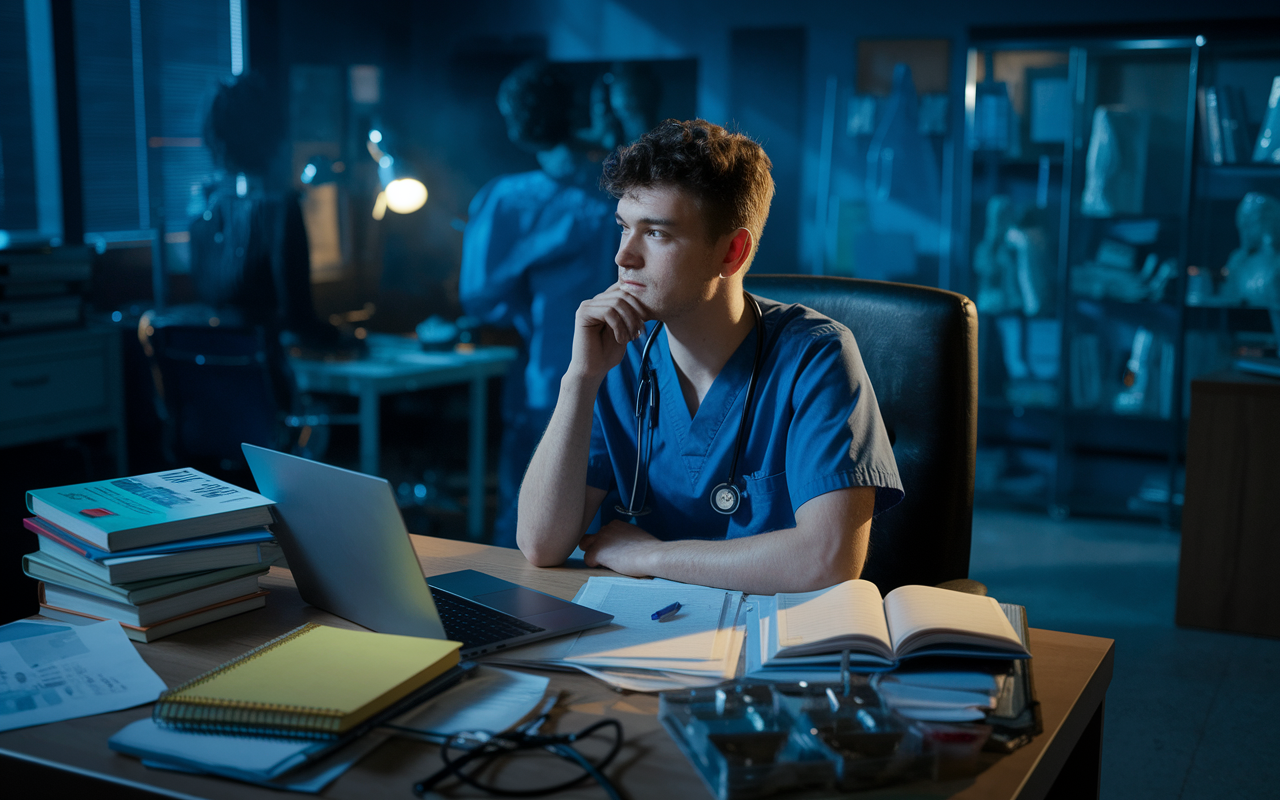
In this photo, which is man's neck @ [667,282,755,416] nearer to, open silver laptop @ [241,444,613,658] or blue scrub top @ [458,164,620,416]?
open silver laptop @ [241,444,613,658]

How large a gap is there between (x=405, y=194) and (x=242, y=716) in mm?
3469

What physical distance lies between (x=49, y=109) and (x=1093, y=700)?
13.1 ft

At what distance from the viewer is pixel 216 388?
3.23m

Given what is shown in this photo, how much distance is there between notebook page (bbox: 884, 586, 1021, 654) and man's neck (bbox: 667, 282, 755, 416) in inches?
21.4

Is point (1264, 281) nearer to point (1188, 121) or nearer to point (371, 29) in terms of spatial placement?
point (1188, 121)

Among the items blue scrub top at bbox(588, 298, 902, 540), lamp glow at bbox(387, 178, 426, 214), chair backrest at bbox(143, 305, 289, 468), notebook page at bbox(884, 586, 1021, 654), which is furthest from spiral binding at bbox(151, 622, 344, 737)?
lamp glow at bbox(387, 178, 426, 214)

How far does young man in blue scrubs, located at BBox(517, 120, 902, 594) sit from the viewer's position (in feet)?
4.65

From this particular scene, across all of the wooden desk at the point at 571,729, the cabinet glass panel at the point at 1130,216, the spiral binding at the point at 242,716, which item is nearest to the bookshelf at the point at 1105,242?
the cabinet glass panel at the point at 1130,216

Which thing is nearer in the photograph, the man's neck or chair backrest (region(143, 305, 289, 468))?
the man's neck

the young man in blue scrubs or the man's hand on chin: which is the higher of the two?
the young man in blue scrubs

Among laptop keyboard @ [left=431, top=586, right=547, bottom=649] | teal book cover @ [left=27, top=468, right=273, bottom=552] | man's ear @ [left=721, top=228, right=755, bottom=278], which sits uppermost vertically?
man's ear @ [left=721, top=228, right=755, bottom=278]

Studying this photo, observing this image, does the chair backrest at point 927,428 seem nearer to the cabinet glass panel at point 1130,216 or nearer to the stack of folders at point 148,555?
the stack of folders at point 148,555

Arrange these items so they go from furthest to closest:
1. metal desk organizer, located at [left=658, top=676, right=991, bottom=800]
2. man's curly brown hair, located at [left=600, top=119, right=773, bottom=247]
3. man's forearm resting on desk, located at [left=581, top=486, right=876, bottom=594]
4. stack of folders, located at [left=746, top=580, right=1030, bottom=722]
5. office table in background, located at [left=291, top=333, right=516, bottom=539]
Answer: office table in background, located at [left=291, top=333, right=516, bottom=539] → man's curly brown hair, located at [left=600, top=119, right=773, bottom=247] → man's forearm resting on desk, located at [left=581, top=486, right=876, bottom=594] → stack of folders, located at [left=746, top=580, right=1030, bottom=722] → metal desk organizer, located at [left=658, top=676, right=991, bottom=800]

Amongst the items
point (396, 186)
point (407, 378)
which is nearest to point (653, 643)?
point (407, 378)
